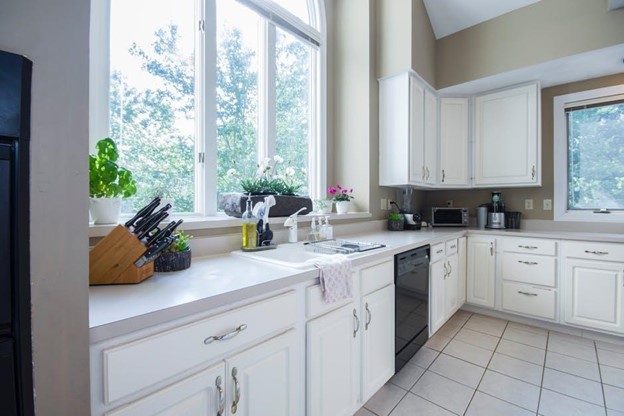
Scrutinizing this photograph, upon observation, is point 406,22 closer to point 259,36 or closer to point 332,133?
point 332,133

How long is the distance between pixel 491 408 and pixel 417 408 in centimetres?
42

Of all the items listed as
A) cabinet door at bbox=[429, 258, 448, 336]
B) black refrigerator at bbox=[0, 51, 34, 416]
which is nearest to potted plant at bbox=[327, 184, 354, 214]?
cabinet door at bbox=[429, 258, 448, 336]

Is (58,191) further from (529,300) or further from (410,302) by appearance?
(529,300)

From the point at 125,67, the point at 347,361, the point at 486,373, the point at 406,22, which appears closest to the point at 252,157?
the point at 125,67

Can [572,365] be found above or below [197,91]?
below

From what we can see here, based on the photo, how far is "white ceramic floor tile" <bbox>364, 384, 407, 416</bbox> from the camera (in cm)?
160

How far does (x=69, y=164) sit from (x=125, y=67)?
1.19 m

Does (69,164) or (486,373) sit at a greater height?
(69,164)

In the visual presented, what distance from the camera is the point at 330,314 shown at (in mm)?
1306

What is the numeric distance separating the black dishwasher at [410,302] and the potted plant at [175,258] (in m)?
1.21

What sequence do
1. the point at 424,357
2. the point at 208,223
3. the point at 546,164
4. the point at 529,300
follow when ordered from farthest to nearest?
the point at 546,164
the point at 529,300
the point at 424,357
the point at 208,223

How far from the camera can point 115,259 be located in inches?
38.8

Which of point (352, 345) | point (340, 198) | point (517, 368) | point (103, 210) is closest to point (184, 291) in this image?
point (103, 210)

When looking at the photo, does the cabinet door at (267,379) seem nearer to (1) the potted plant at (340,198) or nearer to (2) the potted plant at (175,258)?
(2) the potted plant at (175,258)
